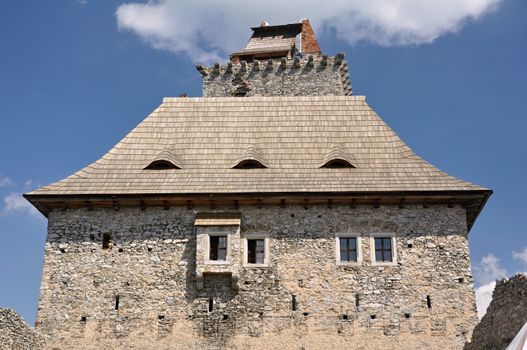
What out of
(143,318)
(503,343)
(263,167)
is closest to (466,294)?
(503,343)

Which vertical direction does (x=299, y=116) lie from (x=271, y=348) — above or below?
above

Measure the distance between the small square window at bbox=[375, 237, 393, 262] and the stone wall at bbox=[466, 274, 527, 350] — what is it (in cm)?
376

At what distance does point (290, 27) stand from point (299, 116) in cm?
1656

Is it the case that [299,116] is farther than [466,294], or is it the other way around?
[299,116]

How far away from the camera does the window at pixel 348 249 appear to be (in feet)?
69.2

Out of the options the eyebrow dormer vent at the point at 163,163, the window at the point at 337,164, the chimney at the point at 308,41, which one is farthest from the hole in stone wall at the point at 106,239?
the chimney at the point at 308,41

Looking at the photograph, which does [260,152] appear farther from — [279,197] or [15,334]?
[15,334]

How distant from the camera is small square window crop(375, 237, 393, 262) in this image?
2112 cm

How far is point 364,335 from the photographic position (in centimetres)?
2009

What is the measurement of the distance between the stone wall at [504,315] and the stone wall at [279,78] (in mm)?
19452

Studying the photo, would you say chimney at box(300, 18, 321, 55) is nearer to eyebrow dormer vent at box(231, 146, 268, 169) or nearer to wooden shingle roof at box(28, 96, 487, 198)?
wooden shingle roof at box(28, 96, 487, 198)

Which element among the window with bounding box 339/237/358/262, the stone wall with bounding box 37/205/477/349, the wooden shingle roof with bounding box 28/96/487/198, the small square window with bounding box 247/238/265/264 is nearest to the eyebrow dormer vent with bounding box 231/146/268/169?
the wooden shingle roof with bounding box 28/96/487/198

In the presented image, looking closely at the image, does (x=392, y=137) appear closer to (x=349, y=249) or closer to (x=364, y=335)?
(x=349, y=249)

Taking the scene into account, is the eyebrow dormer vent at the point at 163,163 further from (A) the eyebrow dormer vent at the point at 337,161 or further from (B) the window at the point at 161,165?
(A) the eyebrow dormer vent at the point at 337,161
